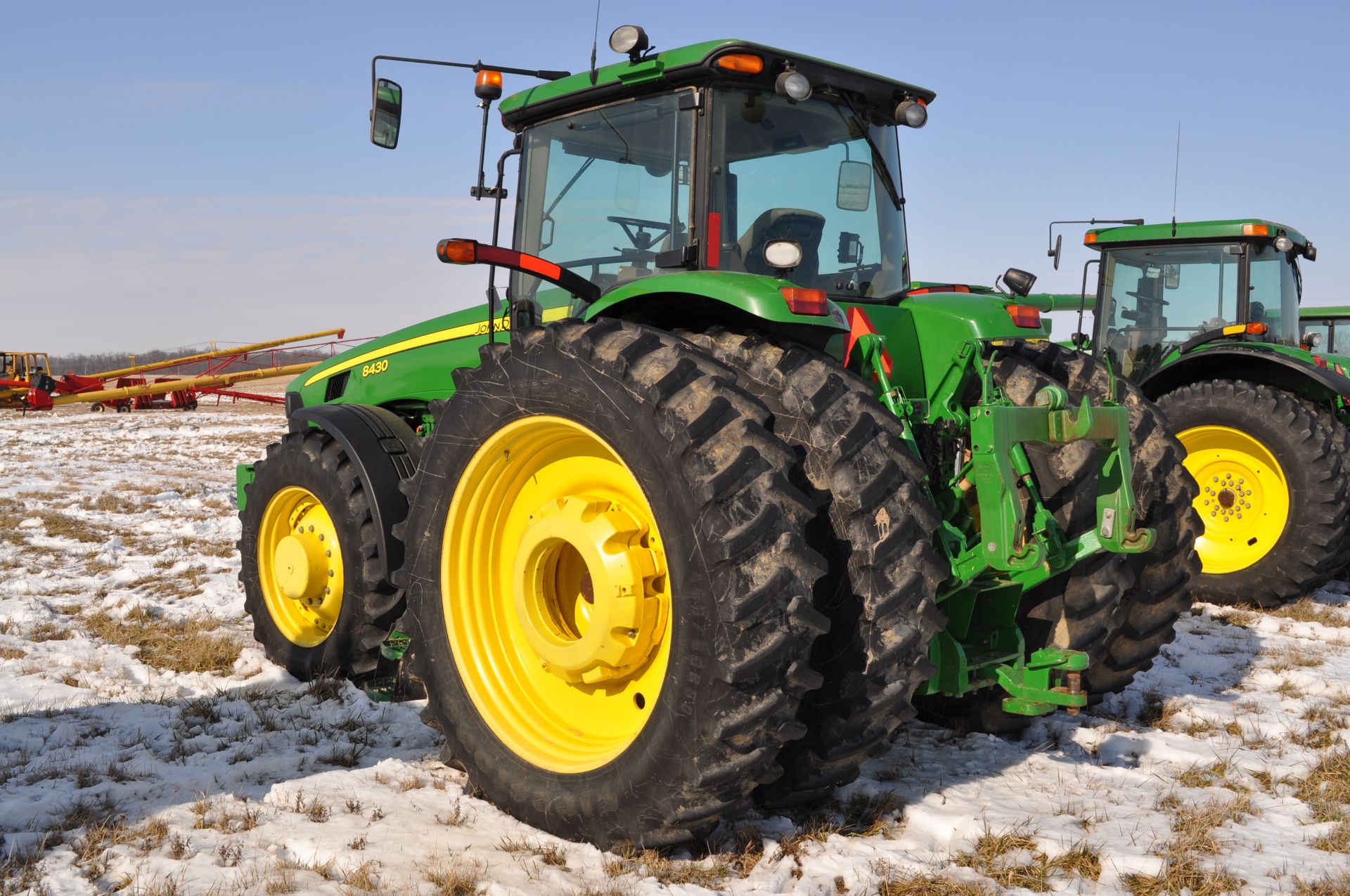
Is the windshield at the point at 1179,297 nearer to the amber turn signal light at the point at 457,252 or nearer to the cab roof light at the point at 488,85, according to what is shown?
the cab roof light at the point at 488,85

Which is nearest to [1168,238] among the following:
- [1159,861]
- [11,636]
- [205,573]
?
[1159,861]

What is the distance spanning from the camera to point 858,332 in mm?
3691

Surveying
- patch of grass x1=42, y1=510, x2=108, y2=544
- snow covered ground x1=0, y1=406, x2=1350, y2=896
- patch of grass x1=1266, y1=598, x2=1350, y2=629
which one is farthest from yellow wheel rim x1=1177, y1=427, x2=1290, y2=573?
patch of grass x1=42, y1=510, x2=108, y2=544

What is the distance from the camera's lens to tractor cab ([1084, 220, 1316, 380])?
8.32 metres

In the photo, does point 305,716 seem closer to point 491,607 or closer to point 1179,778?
point 491,607

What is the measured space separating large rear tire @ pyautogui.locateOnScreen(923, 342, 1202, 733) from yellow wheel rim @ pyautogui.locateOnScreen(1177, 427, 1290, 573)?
3.96 metres

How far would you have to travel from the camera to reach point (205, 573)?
293 inches

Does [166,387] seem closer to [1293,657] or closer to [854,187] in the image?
[854,187]

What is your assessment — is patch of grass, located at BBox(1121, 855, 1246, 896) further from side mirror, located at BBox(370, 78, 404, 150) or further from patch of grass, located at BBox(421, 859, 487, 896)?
side mirror, located at BBox(370, 78, 404, 150)

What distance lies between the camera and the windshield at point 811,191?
3967mm

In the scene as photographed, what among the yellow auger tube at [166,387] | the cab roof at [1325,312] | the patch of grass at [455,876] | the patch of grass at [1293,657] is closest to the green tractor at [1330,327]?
the cab roof at [1325,312]

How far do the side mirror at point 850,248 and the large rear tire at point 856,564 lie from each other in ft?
3.69

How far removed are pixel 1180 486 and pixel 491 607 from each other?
2611 millimetres

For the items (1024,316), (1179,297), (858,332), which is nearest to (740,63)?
(858,332)
